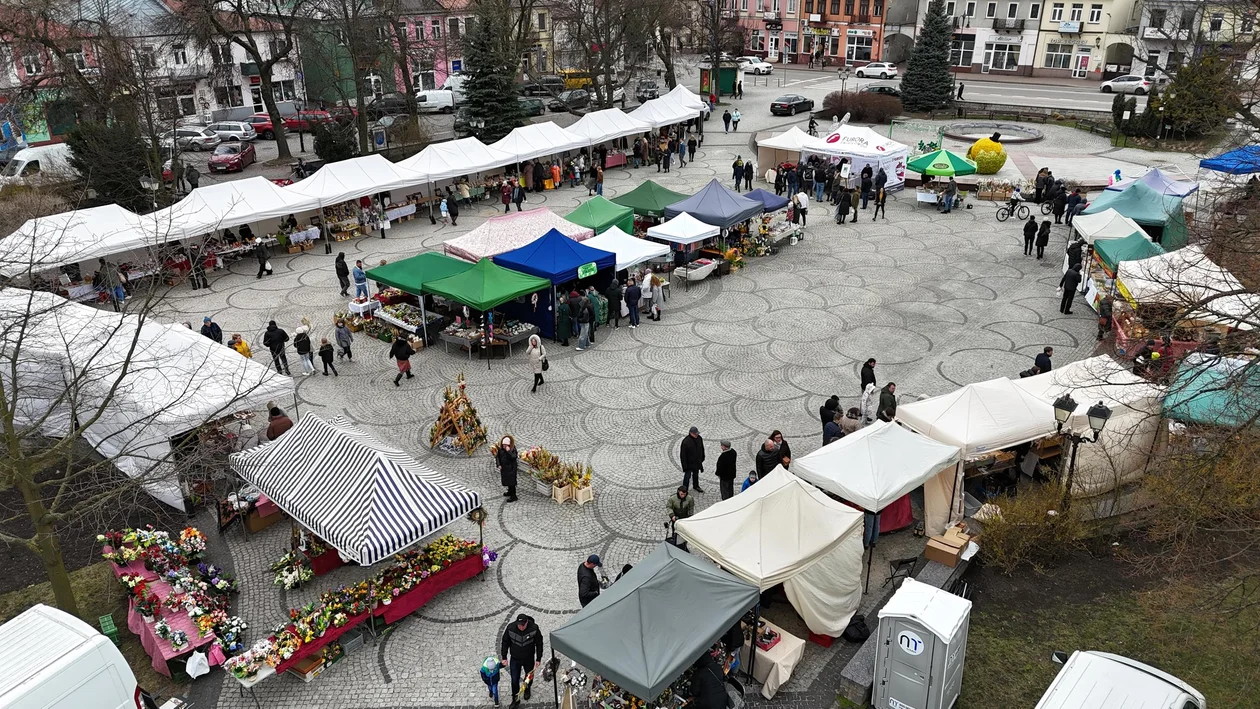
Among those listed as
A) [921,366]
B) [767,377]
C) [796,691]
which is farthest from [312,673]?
[921,366]

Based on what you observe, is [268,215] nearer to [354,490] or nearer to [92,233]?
[92,233]

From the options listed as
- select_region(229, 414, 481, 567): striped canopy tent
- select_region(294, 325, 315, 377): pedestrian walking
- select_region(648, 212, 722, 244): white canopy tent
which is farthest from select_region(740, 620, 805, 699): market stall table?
select_region(648, 212, 722, 244): white canopy tent

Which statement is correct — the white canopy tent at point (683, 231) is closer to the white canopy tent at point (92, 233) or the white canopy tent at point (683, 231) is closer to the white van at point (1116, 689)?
the white canopy tent at point (92, 233)

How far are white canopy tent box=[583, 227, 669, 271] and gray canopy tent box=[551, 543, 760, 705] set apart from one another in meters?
11.0

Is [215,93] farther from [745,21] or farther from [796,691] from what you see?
[796,691]

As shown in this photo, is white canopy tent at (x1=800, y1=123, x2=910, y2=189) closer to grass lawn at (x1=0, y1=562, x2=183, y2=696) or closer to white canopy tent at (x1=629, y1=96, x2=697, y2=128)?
white canopy tent at (x1=629, y1=96, x2=697, y2=128)

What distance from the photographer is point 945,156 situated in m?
27.3

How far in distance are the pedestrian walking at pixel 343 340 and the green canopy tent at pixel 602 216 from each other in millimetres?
6636

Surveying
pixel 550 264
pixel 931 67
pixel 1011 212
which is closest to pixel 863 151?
pixel 1011 212

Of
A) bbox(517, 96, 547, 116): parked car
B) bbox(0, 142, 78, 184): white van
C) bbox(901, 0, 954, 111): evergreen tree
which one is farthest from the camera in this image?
bbox(901, 0, 954, 111): evergreen tree

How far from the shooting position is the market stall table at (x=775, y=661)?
9023 mm

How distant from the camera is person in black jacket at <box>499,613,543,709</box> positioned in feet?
28.8

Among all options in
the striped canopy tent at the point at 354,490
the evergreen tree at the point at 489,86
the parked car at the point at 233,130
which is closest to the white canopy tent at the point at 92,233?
the striped canopy tent at the point at 354,490

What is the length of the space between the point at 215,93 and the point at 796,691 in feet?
150
